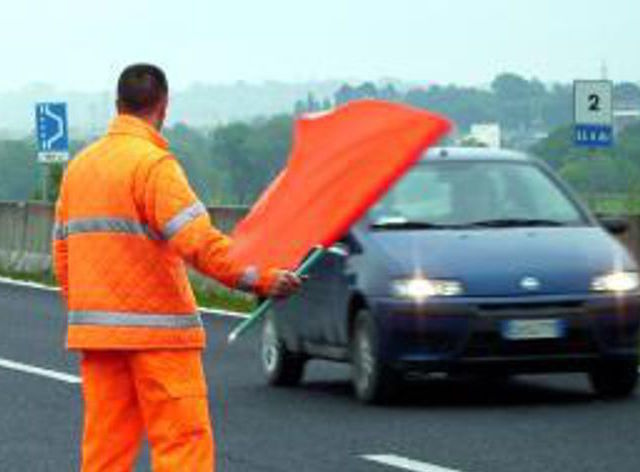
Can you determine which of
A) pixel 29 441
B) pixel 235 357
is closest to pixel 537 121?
pixel 235 357

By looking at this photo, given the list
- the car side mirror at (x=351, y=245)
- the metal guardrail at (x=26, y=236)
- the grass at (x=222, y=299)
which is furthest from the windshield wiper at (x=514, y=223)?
the metal guardrail at (x=26, y=236)

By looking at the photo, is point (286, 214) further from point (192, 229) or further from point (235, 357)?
point (235, 357)

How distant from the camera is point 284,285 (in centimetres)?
820

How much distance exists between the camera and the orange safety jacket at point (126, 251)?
856 cm

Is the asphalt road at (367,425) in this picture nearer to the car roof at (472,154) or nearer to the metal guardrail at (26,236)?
the car roof at (472,154)

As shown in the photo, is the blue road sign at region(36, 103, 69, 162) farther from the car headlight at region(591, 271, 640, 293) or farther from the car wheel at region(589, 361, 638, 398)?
the car headlight at region(591, 271, 640, 293)

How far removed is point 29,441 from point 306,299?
3.34 m

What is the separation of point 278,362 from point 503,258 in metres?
2.58

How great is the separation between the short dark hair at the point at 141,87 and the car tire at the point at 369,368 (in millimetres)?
6860

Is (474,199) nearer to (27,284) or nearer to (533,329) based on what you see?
(533,329)

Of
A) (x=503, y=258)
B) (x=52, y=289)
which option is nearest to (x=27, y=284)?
(x=52, y=289)

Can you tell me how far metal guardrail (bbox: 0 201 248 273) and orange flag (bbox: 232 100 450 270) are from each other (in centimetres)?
2722

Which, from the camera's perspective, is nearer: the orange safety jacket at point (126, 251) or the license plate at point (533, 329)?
the orange safety jacket at point (126, 251)

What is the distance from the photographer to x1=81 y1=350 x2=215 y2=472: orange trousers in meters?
8.59
